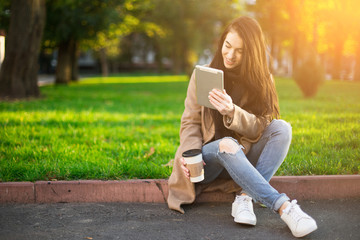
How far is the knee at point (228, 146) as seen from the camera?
10.7 ft

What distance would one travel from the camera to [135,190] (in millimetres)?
3857

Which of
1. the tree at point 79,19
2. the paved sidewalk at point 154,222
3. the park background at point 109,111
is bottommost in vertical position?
the paved sidewalk at point 154,222

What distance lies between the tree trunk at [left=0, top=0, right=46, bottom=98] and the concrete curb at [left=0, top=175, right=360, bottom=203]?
27.4 feet

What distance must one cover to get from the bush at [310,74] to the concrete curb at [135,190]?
10.1 metres

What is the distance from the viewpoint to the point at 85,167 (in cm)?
419

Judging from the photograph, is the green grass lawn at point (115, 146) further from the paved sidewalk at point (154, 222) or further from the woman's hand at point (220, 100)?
the woman's hand at point (220, 100)

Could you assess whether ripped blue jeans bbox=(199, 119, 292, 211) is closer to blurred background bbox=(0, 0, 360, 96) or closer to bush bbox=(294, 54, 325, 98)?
blurred background bbox=(0, 0, 360, 96)

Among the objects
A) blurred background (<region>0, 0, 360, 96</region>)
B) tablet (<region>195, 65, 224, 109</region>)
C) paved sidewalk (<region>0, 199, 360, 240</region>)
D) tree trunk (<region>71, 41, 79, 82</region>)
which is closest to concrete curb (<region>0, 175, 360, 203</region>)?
paved sidewalk (<region>0, 199, 360, 240</region>)

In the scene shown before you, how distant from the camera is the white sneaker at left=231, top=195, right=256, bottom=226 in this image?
319 centimetres

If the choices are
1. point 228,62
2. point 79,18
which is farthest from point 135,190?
point 79,18

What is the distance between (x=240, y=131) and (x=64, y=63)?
20894mm

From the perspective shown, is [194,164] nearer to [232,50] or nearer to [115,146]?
[232,50]

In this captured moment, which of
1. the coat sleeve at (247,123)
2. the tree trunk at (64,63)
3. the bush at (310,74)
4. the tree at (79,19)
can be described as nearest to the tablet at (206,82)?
the coat sleeve at (247,123)

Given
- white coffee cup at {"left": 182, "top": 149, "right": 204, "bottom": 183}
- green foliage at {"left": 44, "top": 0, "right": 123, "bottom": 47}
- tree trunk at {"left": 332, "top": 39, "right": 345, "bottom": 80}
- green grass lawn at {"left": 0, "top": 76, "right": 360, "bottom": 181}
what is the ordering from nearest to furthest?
white coffee cup at {"left": 182, "top": 149, "right": 204, "bottom": 183} < green grass lawn at {"left": 0, "top": 76, "right": 360, "bottom": 181} < green foliage at {"left": 44, "top": 0, "right": 123, "bottom": 47} < tree trunk at {"left": 332, "top": 39, "right": 345, "bottom": 80}
